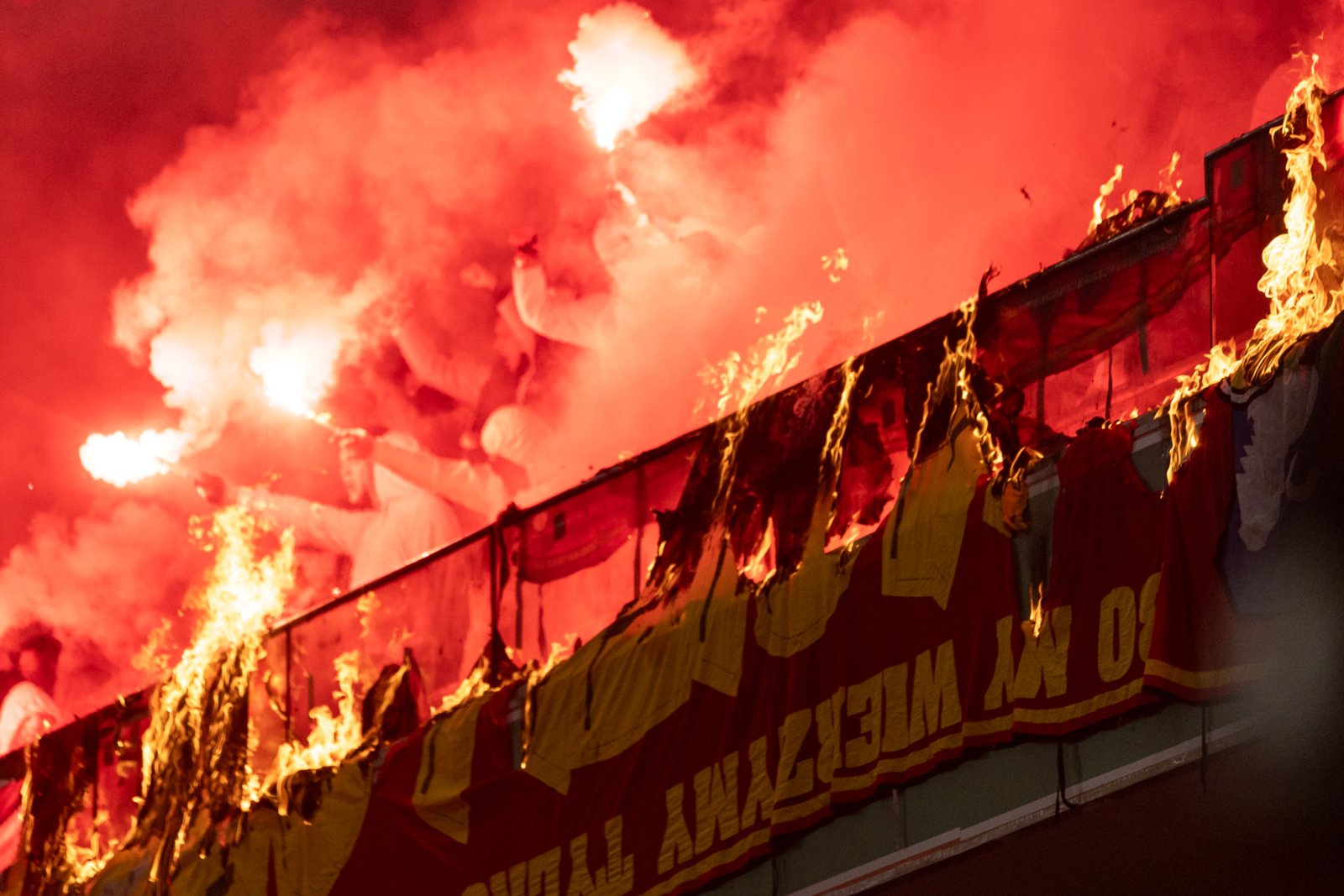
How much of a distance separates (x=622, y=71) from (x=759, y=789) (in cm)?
1205

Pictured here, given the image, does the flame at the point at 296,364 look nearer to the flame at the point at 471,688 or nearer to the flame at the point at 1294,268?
the flame at the point at 471,688

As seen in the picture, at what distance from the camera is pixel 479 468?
19953 millimetres

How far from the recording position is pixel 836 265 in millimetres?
17953

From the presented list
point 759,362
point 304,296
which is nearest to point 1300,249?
point 759,362

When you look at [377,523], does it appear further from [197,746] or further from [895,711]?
[895,711]

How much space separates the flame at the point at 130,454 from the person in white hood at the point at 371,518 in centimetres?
106

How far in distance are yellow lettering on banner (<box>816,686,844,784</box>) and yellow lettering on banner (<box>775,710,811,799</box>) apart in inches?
3.0

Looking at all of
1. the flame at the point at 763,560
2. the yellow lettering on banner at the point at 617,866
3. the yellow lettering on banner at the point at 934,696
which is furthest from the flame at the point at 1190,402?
the yellow lettering on banner at the point at 617,866

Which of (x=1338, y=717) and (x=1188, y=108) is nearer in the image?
(x=1338, y=717)

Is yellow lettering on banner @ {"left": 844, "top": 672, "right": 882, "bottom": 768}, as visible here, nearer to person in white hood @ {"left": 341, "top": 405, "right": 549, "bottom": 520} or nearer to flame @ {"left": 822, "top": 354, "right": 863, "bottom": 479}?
flame @ {"left": 822, "top": 354, "right": 863, "bottom": 479}

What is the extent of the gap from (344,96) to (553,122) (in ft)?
8.33

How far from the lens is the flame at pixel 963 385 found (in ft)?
30.1

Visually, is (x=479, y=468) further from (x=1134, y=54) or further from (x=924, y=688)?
(x=924, y=688)

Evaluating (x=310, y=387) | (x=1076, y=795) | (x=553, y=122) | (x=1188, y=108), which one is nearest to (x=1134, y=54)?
(x=1188, y=108)
